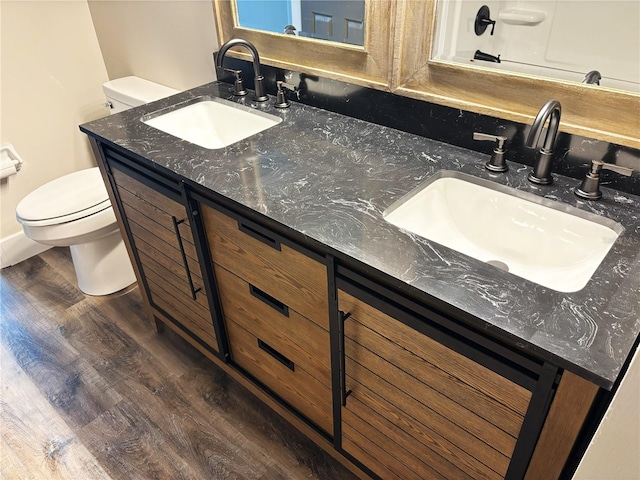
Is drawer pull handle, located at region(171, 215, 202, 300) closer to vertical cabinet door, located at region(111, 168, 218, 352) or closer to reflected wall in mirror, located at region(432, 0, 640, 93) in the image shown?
vertical cabinet door, located at region(111, 168, 218, 352)

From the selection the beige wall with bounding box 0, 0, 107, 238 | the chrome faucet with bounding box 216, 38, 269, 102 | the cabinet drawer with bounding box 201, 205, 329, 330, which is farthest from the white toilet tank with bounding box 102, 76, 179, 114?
the cabinet drawer with bounding box 201, 205, 329, 330

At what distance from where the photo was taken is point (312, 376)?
1.27 m

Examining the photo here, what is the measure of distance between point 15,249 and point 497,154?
230cm

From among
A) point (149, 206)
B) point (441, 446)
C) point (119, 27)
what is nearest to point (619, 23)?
point (441, 446)

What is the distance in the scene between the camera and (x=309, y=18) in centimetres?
146

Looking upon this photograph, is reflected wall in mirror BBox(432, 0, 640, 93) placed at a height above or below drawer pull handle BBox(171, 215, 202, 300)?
above

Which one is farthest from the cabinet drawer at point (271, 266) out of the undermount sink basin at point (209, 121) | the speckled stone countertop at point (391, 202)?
the undermount sink basin at point (209, 121)

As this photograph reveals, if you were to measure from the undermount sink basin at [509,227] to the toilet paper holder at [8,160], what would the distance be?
1991 mm

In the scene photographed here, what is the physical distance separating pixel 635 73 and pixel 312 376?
101 centimetres

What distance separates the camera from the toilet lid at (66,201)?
1.85 metres

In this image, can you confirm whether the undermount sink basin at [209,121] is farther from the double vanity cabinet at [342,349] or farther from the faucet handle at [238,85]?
the double vanity cabinet at [342,349]

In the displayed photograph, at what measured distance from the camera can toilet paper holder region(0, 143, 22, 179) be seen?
2.23 m

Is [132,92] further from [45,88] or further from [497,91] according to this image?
[497,91]

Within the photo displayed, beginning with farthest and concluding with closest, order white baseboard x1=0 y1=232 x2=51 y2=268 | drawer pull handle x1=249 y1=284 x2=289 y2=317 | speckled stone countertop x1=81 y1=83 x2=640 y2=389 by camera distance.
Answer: white baseboard x1=0 y1=232 x2=51 y2=268
drawer pull handle x1=249 y1=284 x2=289 y2=317
speckled stone countertop x1=81 y1=83 x2=640 y2=389
